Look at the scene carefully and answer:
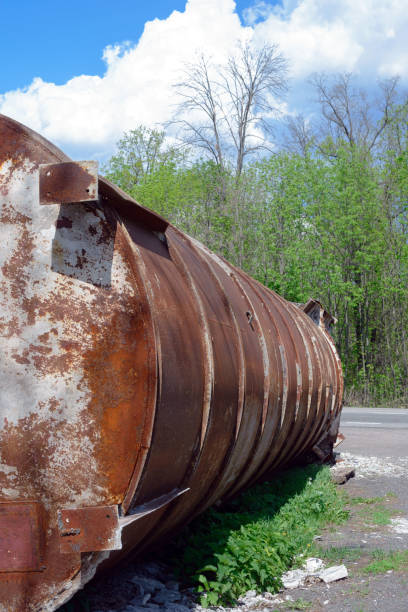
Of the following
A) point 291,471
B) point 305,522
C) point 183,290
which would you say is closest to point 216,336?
point 183,290

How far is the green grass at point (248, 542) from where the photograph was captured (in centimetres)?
367

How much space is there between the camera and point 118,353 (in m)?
2.65

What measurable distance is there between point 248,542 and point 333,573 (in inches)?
25.7

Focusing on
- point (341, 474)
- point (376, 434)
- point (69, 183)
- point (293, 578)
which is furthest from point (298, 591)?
point (376, 434)

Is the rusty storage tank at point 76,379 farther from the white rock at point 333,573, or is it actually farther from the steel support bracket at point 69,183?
the white rock at point 333,573

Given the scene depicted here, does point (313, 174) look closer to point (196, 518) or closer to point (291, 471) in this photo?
point (291, 471)

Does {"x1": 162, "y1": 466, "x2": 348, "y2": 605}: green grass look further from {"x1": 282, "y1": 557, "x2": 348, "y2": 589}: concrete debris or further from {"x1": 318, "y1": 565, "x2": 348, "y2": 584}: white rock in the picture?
{"x1": 318, "y1": 565, "x2": 348, "y2": 584}: white rock

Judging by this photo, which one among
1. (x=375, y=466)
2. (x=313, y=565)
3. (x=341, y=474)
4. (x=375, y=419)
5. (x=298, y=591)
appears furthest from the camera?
(x=375, y=419)

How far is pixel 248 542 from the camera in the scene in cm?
406

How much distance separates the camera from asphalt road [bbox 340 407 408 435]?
1414 cm

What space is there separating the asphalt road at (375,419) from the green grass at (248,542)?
8.42 meters

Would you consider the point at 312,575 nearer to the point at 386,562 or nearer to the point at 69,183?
the point at 386,562

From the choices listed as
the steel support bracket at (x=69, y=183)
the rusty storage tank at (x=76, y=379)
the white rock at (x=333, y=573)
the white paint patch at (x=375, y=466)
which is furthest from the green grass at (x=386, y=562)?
the white paint patch at (x=375, y=466)

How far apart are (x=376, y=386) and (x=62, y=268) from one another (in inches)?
837
